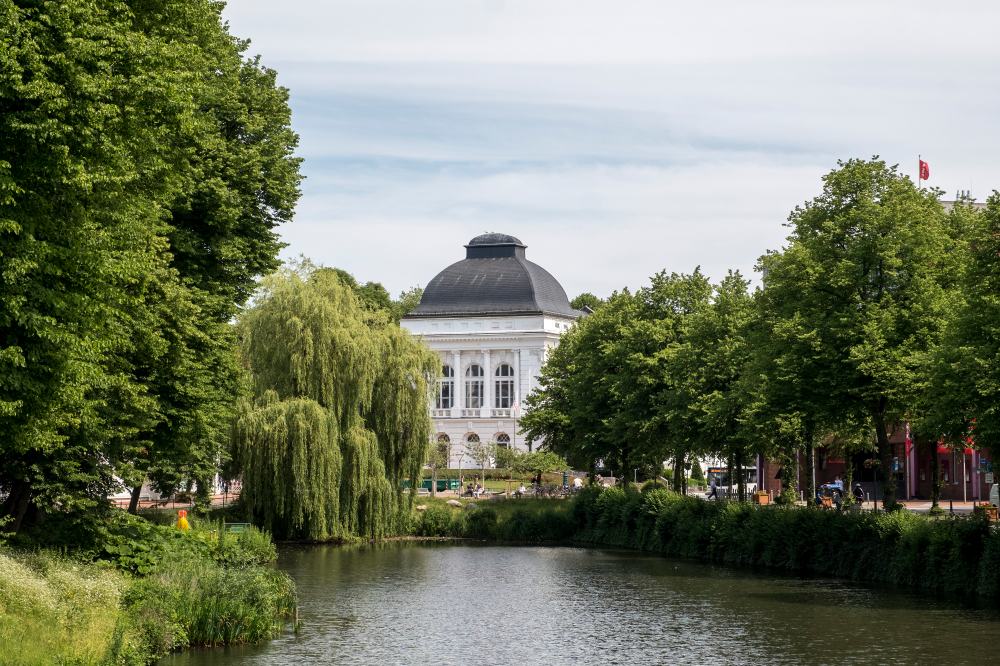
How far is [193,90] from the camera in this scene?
2661 cm

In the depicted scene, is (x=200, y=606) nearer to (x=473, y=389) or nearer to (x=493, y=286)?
(x=493, y=286)

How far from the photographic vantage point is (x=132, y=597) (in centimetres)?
2678

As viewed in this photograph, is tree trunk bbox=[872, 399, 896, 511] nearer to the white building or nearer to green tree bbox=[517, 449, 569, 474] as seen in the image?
green tree bbox=[517, 449, 569, 474]

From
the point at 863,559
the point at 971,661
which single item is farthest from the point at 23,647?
the point at 863,559

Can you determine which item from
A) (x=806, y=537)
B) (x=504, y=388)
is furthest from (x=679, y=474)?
(x=504, y=388)

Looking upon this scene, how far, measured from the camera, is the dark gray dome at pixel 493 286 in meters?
131

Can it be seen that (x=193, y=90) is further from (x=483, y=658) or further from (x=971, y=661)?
(x=971, y=661)

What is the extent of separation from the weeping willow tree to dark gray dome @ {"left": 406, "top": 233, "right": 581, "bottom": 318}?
7198cm

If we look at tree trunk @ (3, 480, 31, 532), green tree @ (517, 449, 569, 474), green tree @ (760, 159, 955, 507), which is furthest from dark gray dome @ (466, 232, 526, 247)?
tree trunk @ (3, 480, 31, 532)

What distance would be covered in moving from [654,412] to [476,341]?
2704 inches

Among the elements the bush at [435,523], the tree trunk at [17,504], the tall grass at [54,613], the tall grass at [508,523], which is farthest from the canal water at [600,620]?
the tall grass at [508,523]

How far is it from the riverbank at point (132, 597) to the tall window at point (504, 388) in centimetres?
9563

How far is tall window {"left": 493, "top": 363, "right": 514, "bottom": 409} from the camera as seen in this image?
132750 millimetres

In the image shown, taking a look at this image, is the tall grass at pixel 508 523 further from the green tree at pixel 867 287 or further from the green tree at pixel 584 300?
the green tree at pixel 584 300
